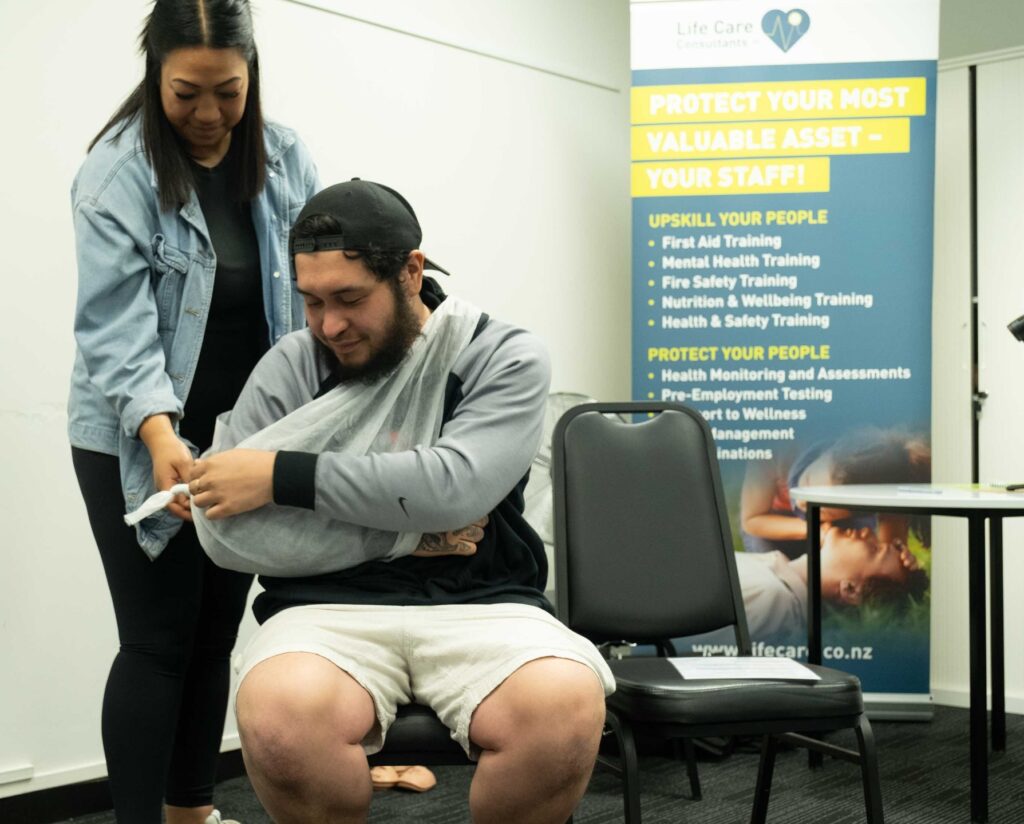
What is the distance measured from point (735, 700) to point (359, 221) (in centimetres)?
94

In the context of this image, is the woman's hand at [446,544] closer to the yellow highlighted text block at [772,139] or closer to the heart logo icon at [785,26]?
the yellow highlighted text block at [772,139]

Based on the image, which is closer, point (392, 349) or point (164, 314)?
point (392, 349)

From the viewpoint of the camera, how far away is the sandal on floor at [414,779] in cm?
277

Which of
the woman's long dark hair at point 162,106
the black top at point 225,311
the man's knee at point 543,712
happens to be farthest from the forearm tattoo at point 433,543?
the woman's long dark hair at point 162,106

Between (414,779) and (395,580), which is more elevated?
(395,580)

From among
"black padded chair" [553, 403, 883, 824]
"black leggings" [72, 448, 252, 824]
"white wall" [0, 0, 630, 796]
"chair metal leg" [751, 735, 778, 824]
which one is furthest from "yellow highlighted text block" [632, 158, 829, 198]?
"black leggings" [72, 448, 252, 824]

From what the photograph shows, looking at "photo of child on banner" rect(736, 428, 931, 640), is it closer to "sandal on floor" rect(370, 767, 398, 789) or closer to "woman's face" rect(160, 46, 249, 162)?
"sandal on floor" rect(370, 767, 398, 789)

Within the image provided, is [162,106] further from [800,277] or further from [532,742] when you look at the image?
[800,277]

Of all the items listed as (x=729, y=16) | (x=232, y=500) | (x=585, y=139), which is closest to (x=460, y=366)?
(x=232, y=500)

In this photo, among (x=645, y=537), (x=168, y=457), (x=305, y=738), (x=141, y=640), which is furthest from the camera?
(x=645, y=537)

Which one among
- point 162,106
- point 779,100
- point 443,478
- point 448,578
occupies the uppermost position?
point 779,100

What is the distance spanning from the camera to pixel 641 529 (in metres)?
2.20

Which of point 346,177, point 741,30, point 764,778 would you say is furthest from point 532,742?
point 741,30

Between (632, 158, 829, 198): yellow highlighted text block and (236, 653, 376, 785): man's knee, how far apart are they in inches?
97.6
